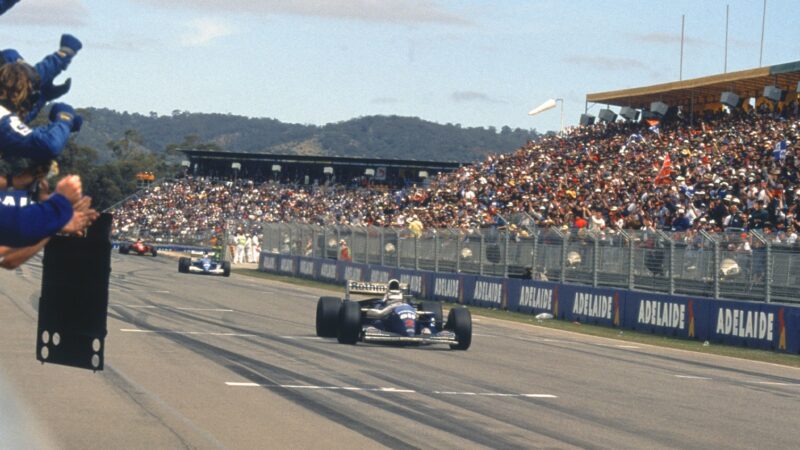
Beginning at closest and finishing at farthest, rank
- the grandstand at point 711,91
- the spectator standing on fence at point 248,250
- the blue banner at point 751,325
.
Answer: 1. the blue banner at point 751,325
2. the grandstand at point 711,91
3. the spectator standing on fence at point 248,250

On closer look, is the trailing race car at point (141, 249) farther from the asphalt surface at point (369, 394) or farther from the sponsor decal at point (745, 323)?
the sponsor decal at point (745, 323)

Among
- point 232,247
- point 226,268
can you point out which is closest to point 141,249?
point 232,247

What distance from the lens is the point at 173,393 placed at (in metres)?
11.8

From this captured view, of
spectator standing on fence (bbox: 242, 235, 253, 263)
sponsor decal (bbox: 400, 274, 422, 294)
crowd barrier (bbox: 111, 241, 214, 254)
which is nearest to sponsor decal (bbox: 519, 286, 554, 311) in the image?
sponsor decal (bbox: 400, 274, 422, 294)

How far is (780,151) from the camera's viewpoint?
32031 millimetres

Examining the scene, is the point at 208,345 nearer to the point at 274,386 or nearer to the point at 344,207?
the point at 274,386

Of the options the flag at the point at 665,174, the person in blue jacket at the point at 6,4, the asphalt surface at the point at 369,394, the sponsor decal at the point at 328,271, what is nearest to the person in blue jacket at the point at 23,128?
the person in blue jacket at the point at 6,4

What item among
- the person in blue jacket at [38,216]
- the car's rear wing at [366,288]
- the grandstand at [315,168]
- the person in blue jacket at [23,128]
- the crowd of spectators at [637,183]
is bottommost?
the car's rear wing at [366,288]

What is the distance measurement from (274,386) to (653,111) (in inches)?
1474

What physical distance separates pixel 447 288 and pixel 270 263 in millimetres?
19927

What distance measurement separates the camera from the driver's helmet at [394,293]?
18578mm

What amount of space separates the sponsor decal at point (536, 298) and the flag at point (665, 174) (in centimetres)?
668

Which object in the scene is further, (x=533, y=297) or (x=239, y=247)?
(x=239, y=247)

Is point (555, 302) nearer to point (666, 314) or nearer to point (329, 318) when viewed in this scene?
point (666, 314)
